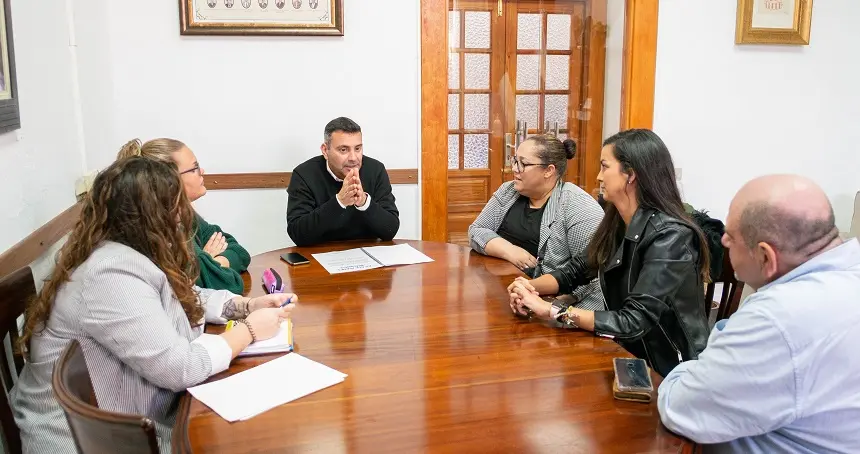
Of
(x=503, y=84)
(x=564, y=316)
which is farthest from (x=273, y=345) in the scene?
(x=503, y=84)

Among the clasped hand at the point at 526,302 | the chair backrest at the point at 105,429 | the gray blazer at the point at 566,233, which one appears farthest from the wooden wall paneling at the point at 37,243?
the gray blazer at the point at 566,233

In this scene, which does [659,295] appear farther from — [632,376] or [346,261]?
[346,261]

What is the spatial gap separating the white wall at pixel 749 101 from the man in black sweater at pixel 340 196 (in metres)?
1.77

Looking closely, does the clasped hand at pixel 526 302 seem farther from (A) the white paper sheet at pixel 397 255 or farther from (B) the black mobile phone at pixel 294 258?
(B) the black mobile phone at pixel 294 258

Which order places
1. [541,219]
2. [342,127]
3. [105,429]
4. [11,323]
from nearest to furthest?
[105,429] < [11,323] < [541,219] < [342,127]

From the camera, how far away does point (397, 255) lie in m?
2.66

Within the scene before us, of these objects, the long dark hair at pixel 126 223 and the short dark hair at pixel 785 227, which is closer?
the short dark hair at pixel 785 227

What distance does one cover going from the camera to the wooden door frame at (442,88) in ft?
11.8

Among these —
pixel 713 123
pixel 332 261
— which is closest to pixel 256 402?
pixel 332 261

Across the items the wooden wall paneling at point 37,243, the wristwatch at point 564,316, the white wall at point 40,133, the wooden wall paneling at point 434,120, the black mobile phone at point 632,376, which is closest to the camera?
the black mobile phone at point 632,376

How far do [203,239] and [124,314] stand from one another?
111cm

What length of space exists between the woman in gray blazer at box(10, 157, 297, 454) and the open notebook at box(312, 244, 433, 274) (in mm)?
901

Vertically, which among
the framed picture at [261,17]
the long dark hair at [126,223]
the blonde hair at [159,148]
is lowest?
the long dark hair at [126,223]

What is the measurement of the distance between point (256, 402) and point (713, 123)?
3412mm
